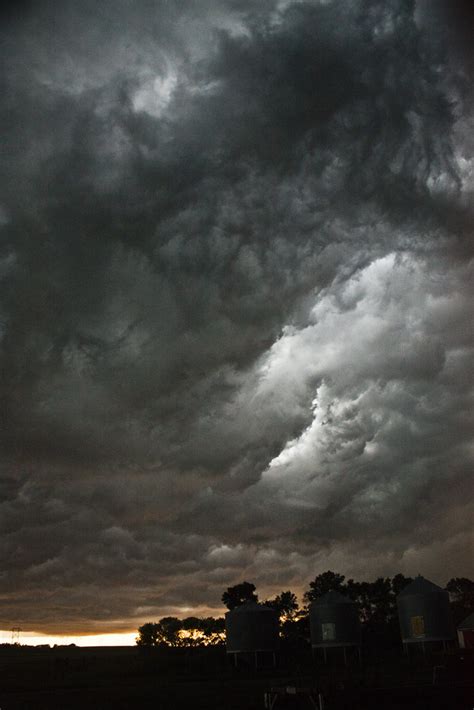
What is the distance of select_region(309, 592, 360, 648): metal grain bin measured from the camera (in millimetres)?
73994

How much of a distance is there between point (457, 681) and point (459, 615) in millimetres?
66086

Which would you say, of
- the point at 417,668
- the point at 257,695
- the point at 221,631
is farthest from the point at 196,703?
the point at 221,631

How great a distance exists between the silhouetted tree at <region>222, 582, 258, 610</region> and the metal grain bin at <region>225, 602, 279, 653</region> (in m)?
43.0

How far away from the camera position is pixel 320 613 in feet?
250

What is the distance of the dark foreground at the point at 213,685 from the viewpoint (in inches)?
1195

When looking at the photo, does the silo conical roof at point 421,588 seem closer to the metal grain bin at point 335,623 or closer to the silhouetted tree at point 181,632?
the metal grain bin at point 335,623

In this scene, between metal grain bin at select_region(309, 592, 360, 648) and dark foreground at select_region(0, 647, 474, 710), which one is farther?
metal grain bin at select_region(309, 592, 360, 648)

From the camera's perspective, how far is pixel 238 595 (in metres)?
118

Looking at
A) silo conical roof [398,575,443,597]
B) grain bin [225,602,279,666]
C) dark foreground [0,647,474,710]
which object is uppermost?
silo conical roof [398,575,443,597]

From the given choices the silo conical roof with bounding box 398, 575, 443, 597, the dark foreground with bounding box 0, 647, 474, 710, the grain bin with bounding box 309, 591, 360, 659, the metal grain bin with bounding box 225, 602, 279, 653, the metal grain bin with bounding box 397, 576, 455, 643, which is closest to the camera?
the dark foreground with bounding box 0, 647, 474, 710

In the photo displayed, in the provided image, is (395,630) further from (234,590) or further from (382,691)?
(382,691)

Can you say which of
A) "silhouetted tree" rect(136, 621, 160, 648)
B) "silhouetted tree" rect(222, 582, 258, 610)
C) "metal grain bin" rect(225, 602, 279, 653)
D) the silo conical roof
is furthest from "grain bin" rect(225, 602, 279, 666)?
"silhouetted tree" rect(136, 621, 160, 648)

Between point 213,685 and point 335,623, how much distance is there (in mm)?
29816

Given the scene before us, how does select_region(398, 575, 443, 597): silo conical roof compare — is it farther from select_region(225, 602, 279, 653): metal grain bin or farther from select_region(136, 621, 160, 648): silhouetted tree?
select_region(136, 621, 160, 648): silhouetted tree
